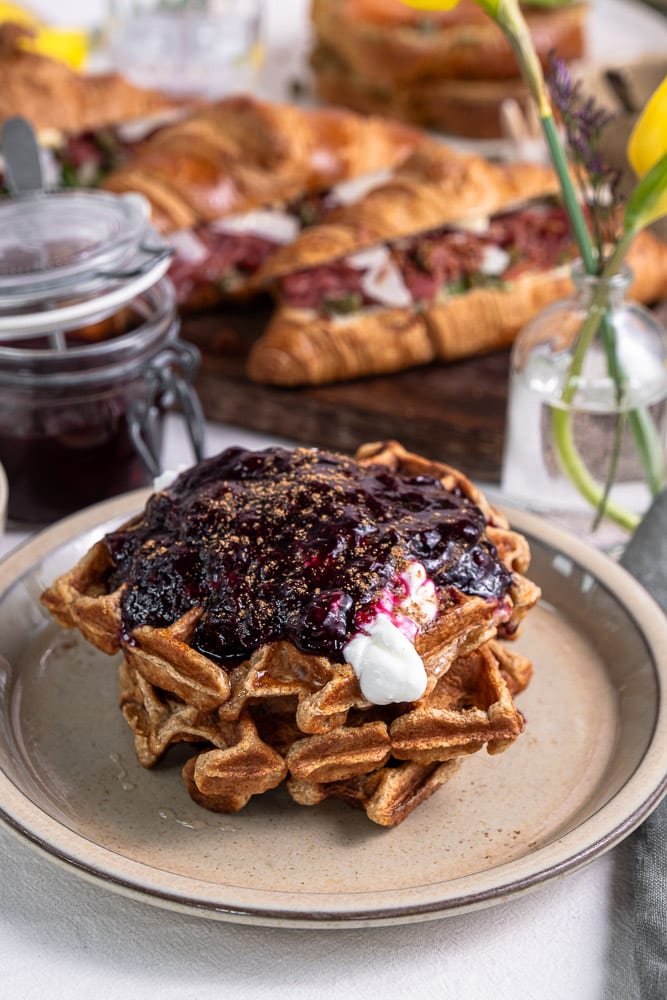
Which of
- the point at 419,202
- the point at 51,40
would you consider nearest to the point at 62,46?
the point at 51,40

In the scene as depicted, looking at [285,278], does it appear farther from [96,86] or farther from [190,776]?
[190,776]

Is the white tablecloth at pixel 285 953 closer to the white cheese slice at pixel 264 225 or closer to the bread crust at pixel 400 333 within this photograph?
the bread crust at pixel 400 333

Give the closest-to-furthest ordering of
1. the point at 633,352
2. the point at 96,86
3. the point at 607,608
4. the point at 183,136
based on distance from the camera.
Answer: the point at 607,608 → the point at 633,352 → the point at 183,136 → the point at 96,86

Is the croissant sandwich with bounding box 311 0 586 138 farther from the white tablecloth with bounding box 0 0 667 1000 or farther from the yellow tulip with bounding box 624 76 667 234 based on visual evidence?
the white tablecloth with bounding box 0 0 667 1000

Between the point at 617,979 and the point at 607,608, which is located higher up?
the point at 607,608

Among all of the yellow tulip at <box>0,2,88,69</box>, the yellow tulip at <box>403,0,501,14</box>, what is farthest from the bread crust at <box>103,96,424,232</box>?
the yellow tulip at <box>403,0,501,14</box>

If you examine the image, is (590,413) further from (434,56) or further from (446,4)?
(434,56)

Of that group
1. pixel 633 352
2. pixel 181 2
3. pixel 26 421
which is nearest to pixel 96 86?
pixel 181 2

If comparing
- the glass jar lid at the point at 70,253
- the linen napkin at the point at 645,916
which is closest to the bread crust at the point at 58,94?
the glass jar lid at the point at 70,253
